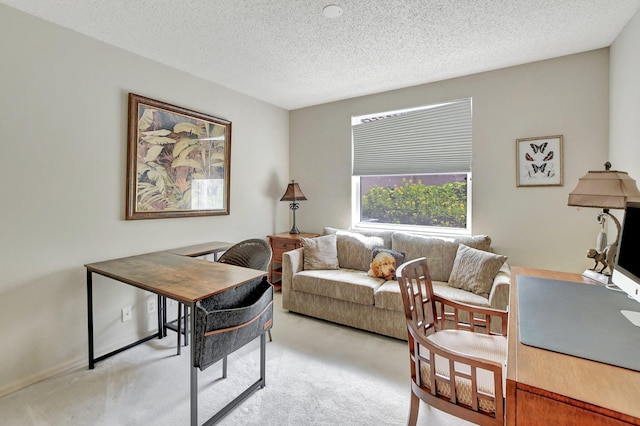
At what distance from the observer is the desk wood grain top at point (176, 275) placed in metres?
1.67

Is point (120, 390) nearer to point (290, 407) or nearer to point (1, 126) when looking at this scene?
point (290, 407)

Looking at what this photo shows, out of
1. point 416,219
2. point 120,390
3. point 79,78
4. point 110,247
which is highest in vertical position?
point 79,78

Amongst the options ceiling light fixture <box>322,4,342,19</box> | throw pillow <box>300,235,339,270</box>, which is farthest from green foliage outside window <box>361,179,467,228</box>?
ceiling light fixture <box>322,4,342,19</box>

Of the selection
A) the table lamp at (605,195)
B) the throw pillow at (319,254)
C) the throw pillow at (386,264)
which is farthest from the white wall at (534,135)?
the throw pillow at (319,254)

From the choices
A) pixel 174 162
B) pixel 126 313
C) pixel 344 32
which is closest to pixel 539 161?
pixel 344 32

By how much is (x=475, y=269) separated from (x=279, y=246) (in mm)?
2282

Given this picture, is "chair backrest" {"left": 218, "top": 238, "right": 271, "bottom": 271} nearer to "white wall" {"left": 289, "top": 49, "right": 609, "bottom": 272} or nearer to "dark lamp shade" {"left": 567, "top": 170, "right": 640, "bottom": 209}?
"dark lamp shade" {"left": 567, "top": 170, "right": 640, "bottom": 209}

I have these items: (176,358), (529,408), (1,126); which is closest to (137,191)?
(1,126)

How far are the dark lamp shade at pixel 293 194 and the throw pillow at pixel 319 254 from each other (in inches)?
29.8

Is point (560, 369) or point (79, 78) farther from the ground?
point (79, 78)

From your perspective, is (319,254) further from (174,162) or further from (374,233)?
(174,162)

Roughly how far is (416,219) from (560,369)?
2.79 m

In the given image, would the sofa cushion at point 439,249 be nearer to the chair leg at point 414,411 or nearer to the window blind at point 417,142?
the window blind at point 417,142

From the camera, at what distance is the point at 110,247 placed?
2447mm
